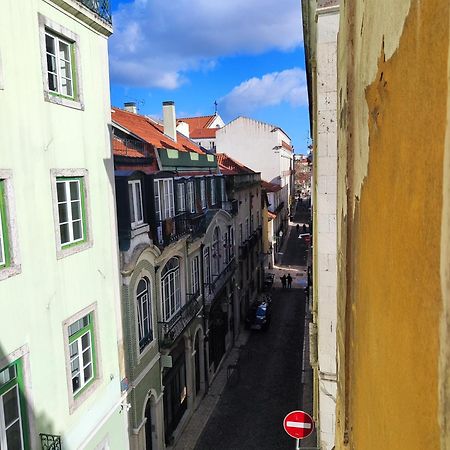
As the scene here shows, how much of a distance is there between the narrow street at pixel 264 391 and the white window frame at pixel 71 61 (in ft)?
44.0

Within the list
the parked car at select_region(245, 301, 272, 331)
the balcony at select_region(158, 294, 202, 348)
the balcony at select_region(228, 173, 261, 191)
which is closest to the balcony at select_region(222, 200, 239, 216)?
the balcony at select_region(228, 173, 261, 191)

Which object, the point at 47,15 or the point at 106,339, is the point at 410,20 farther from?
the point at 106,339

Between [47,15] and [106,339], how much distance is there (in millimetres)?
7655

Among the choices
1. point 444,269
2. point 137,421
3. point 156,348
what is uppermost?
point 444,269

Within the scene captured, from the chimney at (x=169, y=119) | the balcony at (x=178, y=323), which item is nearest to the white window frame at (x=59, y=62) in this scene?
the balcony at (x=178, y=323)

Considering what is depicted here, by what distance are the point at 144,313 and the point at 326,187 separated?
25.6 ft

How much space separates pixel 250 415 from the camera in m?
19.0

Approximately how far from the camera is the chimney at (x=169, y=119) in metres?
24.5

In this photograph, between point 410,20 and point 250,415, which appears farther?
point 250,415

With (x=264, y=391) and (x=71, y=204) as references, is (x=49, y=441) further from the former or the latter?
(x=264, y=391)

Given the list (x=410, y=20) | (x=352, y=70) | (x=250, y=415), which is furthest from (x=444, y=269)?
(x=250, y=415)

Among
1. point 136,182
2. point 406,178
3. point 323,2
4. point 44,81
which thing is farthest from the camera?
point 136,182

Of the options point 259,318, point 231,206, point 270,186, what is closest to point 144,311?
point 231,206

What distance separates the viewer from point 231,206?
2598 cm
